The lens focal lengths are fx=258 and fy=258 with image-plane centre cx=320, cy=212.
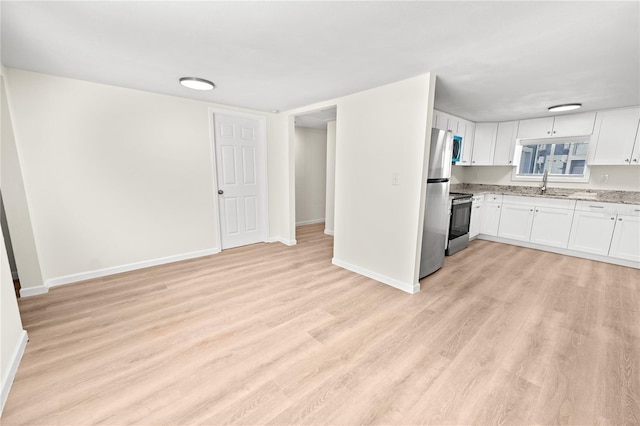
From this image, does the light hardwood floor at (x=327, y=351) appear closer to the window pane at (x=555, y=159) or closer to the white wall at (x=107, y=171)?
the white wall at (x=107, y=171)

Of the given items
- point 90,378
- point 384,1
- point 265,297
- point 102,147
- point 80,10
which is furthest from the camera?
point 102,147

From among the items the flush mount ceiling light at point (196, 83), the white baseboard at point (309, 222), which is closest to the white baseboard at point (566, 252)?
the white baseboard at point (309, 222)

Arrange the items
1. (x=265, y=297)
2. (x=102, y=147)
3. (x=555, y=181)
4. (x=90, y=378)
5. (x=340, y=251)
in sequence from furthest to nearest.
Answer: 1. (x=555, y=181)
2. (x=340, y=251)
3. (x=102, y=147)
4. (x=265, y=297)
5. (x=90, y=378)

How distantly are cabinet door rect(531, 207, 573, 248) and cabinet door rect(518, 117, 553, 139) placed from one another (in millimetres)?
1290

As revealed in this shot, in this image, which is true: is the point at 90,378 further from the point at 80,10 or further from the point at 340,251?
the point at 340,251

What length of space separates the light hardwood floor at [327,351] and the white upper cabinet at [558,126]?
237cm

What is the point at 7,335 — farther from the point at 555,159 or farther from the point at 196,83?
the point at 555,159

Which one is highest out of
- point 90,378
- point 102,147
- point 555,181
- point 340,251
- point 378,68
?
point 378,68

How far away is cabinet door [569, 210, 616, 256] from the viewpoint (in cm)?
384

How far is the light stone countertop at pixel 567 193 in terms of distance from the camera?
3.99m

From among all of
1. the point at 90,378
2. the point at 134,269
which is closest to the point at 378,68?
the point at 90,378

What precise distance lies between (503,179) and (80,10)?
6.39m

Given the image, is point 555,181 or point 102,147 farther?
point 555,181

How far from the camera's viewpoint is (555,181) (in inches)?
183
